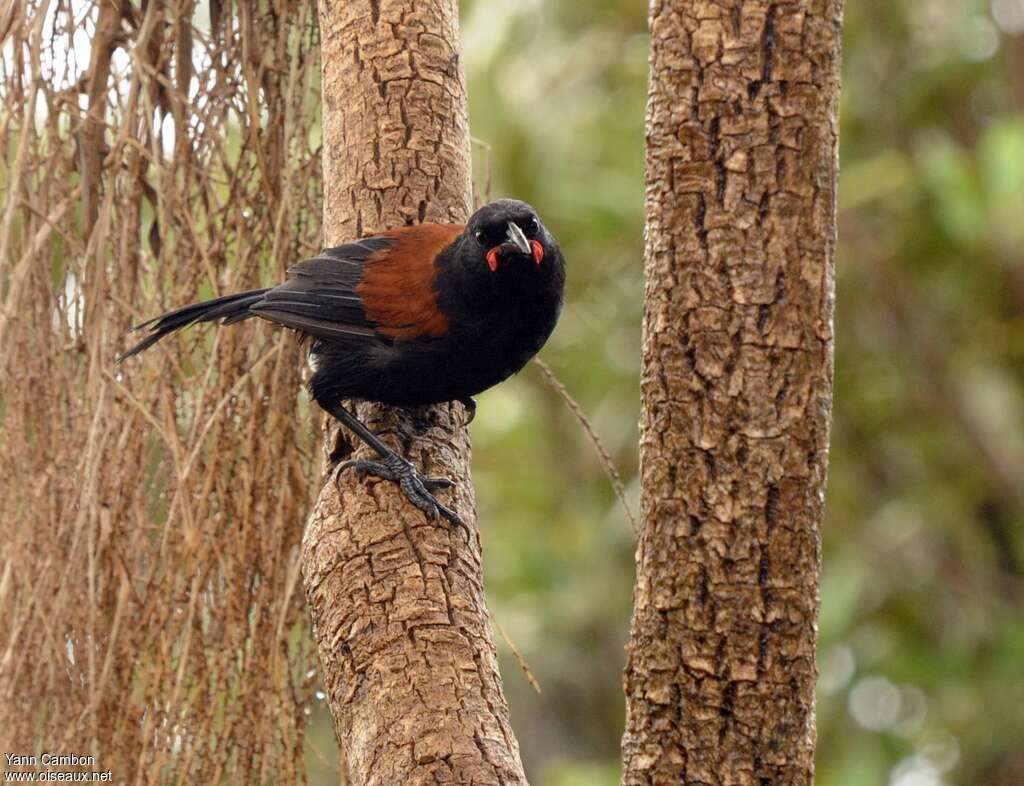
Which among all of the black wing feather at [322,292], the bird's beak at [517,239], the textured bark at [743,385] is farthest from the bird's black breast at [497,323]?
the textured bark at [743,385]

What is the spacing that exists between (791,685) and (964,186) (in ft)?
16.4

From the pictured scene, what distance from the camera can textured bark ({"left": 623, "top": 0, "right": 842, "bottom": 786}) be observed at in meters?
1.77

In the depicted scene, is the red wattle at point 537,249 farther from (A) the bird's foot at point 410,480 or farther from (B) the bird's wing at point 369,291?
(A) the bird's foot at point 410,480

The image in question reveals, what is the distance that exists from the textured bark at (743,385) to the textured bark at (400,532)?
36 centimetres

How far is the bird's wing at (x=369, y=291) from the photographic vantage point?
2.91 metres

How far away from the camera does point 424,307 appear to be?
3121 mm

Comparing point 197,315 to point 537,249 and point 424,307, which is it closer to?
point 424,307

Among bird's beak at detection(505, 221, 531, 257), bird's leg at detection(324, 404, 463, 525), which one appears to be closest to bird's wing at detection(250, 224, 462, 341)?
bird's beak at detection(505, 221, 531, 257)

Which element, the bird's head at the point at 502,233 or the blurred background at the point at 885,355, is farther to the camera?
the blurred background at the point at 885,355

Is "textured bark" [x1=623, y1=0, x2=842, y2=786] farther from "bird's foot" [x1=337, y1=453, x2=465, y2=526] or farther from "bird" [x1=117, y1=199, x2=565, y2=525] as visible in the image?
"bird" [x1=117, y1=199, x2=565, y2=525]

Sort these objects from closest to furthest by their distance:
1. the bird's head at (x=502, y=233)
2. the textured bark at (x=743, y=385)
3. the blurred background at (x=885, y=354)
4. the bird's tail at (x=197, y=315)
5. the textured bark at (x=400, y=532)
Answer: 1. the textured bark at (x=743, y=385)
2. the textured bark at (x=400, y=532)
3. the bird's tail at (x=197, y=315)
4. the bird's head at (x=502, y=233)
5. the blurred background at (x=885, y=354)

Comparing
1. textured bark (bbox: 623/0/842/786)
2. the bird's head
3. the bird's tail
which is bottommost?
textured bark (bbox: 623/0/842/786)

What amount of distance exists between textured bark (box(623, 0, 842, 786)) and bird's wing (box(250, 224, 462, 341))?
4.00 feet

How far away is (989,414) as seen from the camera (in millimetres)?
7781
